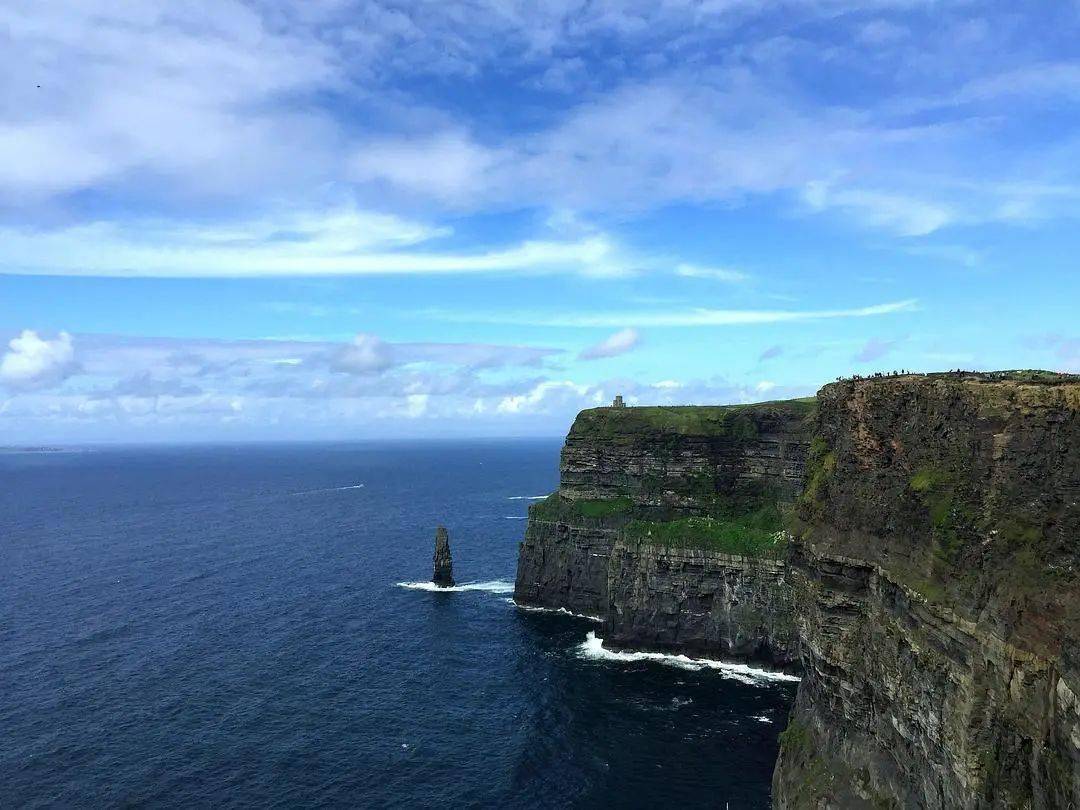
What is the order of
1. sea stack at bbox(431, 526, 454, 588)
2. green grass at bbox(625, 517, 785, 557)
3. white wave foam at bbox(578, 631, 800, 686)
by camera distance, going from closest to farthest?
white wave foam at bbox(578, 631, 800, 686) → green grass at bbox(625, 517, 785, 557) → sea stack at bbox(431, 526, 454, 588)

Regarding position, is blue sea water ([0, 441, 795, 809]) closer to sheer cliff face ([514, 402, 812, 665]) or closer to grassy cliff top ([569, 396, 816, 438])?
sheer cliff face ([514, 402, 812, 665])

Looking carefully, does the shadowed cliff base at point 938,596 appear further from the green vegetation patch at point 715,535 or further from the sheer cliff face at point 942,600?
the green vegetation patch at point 715,535

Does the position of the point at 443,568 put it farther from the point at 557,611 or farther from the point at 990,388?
the point at 990,388

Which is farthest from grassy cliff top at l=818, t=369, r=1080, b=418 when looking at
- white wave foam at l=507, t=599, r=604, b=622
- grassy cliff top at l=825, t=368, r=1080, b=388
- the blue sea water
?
white wave foam at l=507, t=599, r=604, b=622

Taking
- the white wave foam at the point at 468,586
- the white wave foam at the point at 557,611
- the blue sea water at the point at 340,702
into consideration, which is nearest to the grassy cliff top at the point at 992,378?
the blue sea water at the point at 340,702

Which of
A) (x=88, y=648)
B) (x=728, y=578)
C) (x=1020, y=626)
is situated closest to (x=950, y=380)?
(x=1020, y=626)

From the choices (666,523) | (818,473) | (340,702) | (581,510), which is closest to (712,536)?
(666,523)
